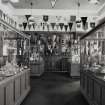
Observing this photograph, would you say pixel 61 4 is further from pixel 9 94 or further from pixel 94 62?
pixel 9 94

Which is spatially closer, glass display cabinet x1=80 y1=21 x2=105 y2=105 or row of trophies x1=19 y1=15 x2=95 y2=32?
glass display cabinet x1=80 y1=21 x2=105 y2=105

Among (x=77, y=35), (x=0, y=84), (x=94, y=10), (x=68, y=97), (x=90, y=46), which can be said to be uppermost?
(x=94, y=10)

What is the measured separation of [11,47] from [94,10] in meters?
5.58

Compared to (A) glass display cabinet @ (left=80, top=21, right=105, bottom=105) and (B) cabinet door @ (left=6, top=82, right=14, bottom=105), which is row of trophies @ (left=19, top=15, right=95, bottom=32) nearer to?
(A) glass display cabinet @ (left=80, top=21, right=105, bottom=105)

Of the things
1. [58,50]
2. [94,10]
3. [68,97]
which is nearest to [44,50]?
[58,50]

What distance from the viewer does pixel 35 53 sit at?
12.7 metres

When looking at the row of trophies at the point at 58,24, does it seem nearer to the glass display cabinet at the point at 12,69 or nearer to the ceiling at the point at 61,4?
the ceiling at the point at 61,4

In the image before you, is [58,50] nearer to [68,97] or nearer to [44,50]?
[44,50]

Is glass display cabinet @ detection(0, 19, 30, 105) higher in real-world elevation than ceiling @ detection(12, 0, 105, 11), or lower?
lower

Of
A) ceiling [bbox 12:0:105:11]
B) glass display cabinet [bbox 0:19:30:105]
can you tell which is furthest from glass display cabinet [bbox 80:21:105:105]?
ceiling [bbox 12:0:105:11]

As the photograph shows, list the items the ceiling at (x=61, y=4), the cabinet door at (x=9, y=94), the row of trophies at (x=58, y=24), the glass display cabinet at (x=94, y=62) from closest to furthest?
the cabinet door at (x=9, y=94) < the glass display cabinet at (x=94, y=62) < the row of trophies at (x=58, y=24) < the ceiling at (x=61, y=4)

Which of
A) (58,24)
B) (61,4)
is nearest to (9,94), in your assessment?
(61,4)

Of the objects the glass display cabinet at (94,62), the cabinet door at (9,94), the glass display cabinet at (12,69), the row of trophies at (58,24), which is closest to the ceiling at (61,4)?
the row of trophies at (58,24)

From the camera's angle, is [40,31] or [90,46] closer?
[90,46]
